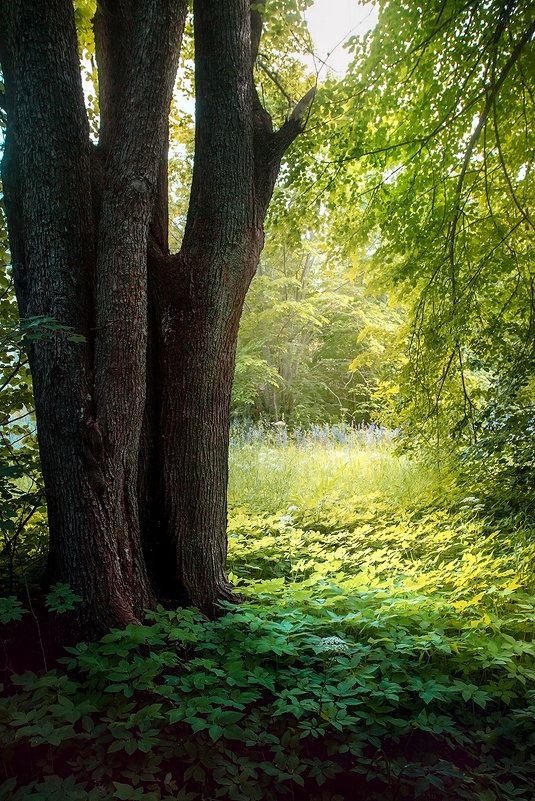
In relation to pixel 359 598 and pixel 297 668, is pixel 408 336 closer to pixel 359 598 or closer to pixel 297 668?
pixel 359 598

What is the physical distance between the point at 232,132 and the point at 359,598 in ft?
8.71

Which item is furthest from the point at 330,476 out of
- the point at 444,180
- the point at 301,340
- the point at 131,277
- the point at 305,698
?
the point at 301,340

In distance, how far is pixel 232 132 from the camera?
2.84 m

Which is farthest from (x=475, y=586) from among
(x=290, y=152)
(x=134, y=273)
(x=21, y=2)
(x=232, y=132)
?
(x=21, y=2)

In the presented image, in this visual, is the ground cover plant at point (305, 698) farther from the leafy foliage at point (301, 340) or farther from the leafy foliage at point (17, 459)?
the leafy foliage at point (301, 340)

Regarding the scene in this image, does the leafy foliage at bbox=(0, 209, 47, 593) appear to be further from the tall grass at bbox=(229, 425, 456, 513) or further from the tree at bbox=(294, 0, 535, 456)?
the tree at bbox=(294, 0, 535, 456)

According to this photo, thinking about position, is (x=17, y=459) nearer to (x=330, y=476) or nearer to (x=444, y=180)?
(x=444, y=180)

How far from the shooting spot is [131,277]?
95.1 inches

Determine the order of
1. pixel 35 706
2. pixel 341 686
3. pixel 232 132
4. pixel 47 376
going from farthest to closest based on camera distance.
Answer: pixel 232 132
pixel 47 376
pixel 341 686
pixel 35 706

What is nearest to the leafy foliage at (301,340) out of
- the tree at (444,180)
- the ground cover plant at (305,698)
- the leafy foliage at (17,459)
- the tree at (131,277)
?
the tree at (444,180)

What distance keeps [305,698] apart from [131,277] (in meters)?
2.00

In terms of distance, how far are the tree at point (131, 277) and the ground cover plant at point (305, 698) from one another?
355 mm

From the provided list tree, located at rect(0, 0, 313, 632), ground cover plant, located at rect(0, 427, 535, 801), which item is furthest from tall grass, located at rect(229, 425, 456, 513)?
tree, located at rect(0, 0, 313, 632)

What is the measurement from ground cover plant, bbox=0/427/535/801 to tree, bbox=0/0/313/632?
355 mm
